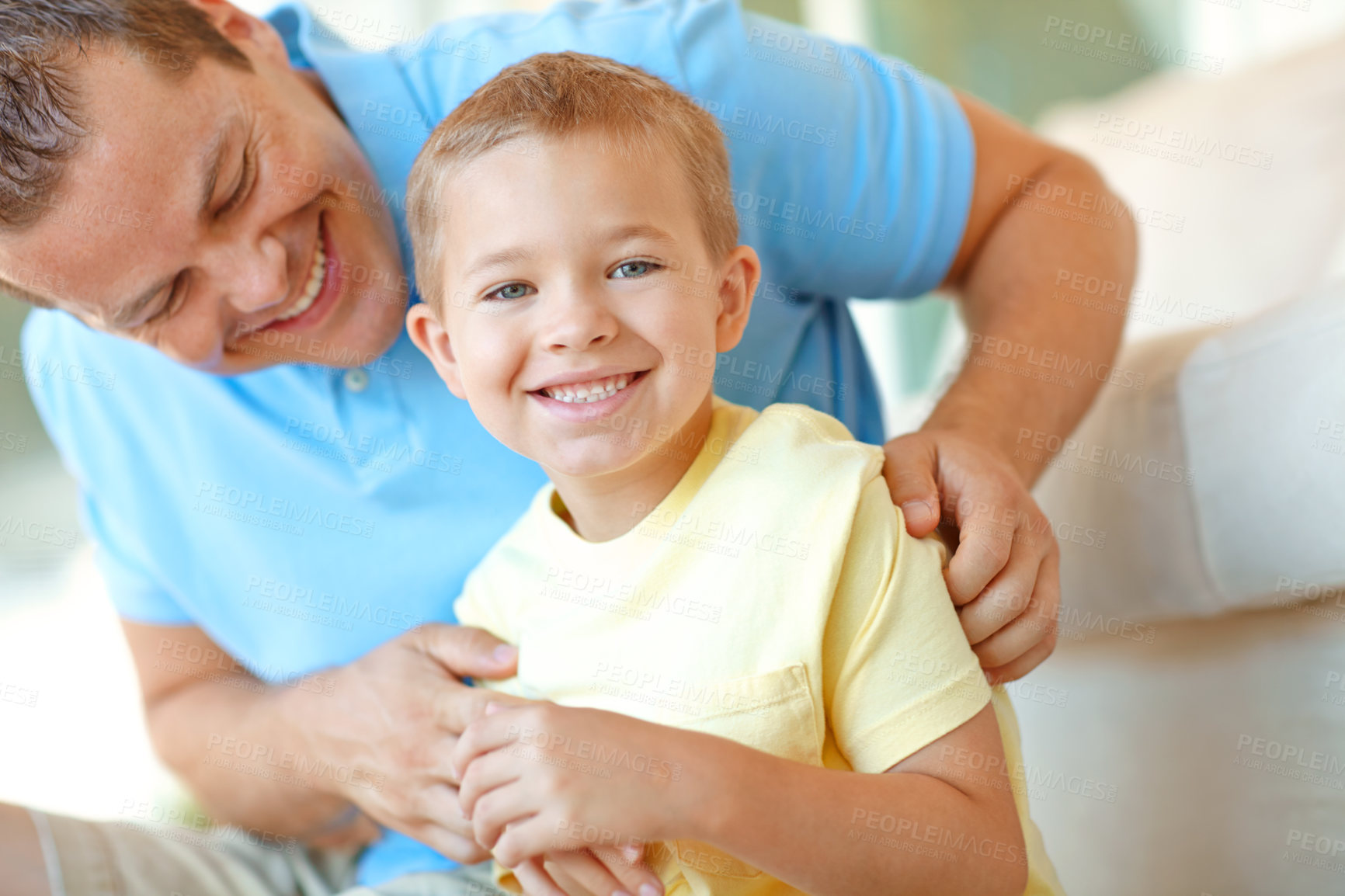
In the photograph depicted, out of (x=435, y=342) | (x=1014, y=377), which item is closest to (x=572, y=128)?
(x=435, y=342)

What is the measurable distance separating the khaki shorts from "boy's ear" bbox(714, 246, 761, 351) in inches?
20.8

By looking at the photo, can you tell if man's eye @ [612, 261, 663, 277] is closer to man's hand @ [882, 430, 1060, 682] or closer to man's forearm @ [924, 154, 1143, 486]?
man's hand @ [882, 430, 1060, 682]

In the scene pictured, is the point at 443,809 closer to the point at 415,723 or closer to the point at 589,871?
the point at 415,723

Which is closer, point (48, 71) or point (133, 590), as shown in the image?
point (48, 71)

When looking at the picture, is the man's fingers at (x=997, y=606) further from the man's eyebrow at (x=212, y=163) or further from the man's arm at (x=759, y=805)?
the man's eyebrow at (x=212, y=163)

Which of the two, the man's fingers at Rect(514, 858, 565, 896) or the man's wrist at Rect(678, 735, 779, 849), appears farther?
the man's fingers at Rect(514, 858, 565, 896)

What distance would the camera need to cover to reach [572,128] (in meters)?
0.71

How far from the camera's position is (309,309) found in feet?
3.21

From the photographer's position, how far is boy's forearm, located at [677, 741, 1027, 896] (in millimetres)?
669

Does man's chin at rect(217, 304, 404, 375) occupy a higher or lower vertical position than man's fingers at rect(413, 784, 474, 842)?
higher

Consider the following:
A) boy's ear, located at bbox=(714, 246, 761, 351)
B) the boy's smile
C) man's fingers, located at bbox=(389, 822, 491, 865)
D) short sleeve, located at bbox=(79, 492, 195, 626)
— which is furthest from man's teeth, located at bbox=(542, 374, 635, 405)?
short sleeve, located at bbox=(79, 492, 195, 626)

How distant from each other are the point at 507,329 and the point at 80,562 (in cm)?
174

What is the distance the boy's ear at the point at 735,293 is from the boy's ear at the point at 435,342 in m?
0.21

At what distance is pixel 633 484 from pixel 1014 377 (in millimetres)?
436
